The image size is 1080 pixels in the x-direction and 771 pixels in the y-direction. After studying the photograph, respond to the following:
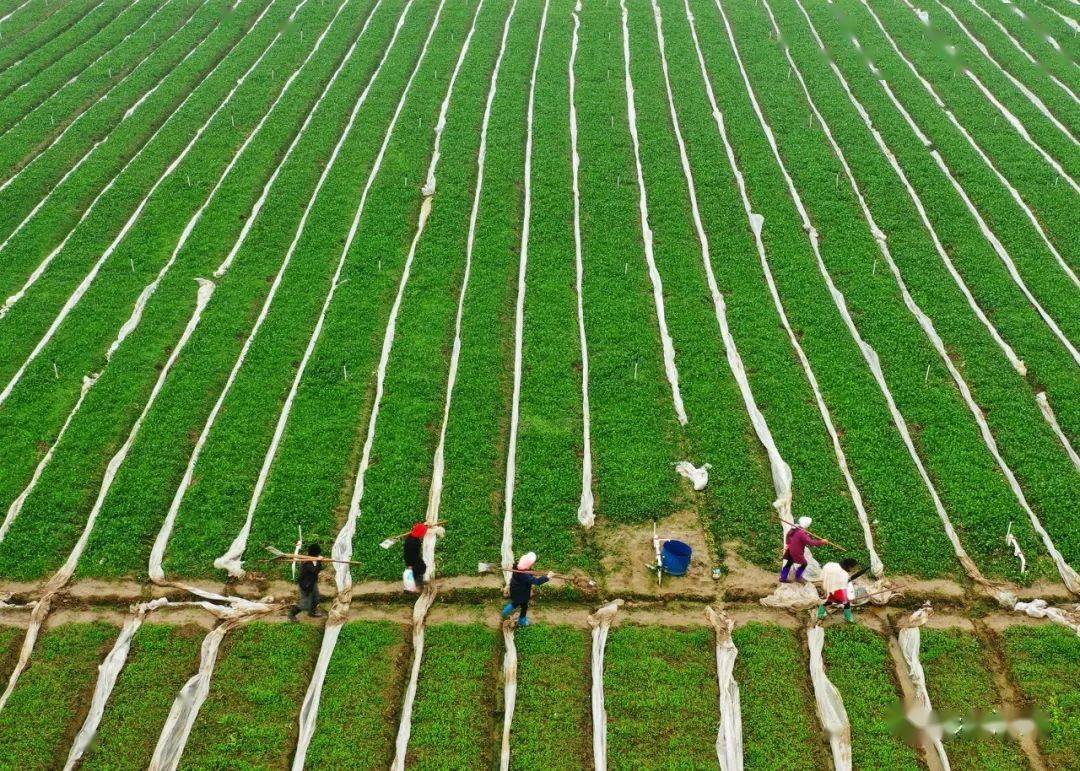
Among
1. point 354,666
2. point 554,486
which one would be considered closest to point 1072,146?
point 554,486

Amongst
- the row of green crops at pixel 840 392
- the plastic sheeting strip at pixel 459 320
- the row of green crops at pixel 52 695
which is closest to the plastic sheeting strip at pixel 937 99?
the row of green crops at pixel 840 392

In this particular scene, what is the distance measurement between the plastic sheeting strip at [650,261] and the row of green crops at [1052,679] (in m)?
6.84

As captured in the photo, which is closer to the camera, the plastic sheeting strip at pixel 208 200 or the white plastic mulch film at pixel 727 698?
the white plastic mulch film at pixel 727 698

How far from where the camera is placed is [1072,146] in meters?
25.2

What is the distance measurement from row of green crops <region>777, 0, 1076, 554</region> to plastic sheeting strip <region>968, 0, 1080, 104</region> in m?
6.67

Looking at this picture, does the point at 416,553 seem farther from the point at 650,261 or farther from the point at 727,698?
the point at 650,261

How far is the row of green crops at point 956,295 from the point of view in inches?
584

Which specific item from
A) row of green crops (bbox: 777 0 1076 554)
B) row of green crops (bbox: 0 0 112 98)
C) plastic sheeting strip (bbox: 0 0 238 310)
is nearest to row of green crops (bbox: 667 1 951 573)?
row of green crops (bbox: 777 0 1076 554)

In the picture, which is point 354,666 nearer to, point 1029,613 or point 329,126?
point 1029,613

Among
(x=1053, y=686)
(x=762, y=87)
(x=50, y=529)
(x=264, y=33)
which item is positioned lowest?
(x=1053, y=686)

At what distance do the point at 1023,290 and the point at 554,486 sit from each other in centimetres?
1304

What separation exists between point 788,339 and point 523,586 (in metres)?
9.50

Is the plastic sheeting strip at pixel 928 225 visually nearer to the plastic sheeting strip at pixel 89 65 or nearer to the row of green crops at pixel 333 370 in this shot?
the row of green crops at pixel 333 370

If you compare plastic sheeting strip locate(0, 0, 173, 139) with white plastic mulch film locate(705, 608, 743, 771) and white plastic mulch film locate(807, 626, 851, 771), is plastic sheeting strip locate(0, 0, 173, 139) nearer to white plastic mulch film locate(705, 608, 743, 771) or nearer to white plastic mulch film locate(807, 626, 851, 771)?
white plastic mulch film locate(705, 608, 743, 771)
